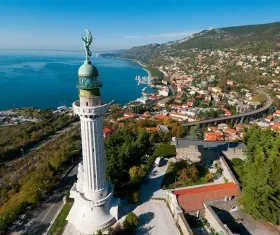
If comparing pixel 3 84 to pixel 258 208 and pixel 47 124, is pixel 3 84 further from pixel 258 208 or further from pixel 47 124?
pixel 258 208

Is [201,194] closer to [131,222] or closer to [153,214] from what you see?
[153,214]

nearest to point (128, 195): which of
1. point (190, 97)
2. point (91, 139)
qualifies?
point (91, 139)

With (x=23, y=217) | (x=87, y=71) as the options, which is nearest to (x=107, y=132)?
(x=23, y=217)

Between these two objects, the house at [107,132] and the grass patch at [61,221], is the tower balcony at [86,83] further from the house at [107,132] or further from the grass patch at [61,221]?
the house at [107,132]

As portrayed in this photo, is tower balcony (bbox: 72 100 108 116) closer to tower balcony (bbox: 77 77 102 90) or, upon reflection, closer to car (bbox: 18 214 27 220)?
tower balcony (bbox: 77 77 102 90)

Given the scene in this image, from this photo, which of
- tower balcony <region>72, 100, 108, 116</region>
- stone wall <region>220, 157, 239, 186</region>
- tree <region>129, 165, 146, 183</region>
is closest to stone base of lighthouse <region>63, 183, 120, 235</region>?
tree <region>129, 165, 146, 183</region>

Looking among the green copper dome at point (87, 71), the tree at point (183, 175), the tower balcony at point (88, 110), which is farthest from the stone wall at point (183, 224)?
the green copper dome at point (87, 71)
